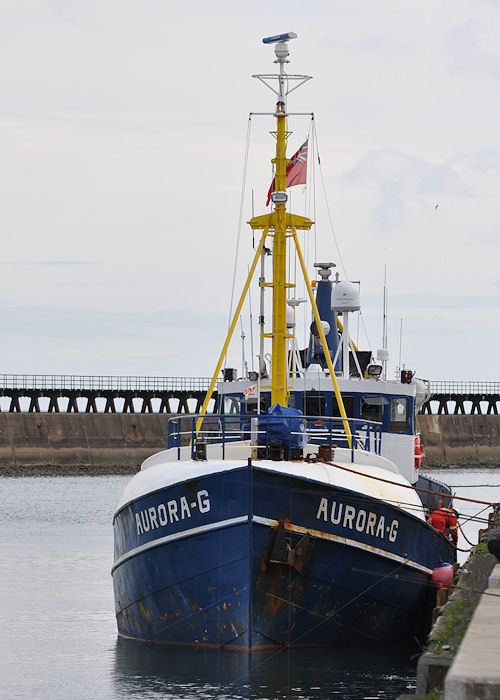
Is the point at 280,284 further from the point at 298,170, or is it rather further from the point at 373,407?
the point at 373,407

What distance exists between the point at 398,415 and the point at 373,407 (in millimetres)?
660

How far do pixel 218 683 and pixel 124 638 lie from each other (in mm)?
3920

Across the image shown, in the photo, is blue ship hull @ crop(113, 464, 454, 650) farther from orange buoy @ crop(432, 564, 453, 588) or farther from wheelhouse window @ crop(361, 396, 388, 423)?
wheelhouse window @ crop(361, 396, 388, 423)

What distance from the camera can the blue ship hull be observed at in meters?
17.0

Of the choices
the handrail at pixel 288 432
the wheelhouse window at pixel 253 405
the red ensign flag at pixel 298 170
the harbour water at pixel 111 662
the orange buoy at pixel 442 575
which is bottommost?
the harbour water at pixel 111 662

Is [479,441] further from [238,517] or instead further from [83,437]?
[238,517]

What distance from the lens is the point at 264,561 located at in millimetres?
16969

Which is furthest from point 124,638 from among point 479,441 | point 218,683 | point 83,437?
point 479,441

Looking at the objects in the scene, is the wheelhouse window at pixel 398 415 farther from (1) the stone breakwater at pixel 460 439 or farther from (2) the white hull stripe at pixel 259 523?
(1) the stone breakwater at pixel 460 439

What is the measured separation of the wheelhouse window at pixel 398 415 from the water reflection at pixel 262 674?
556 cm

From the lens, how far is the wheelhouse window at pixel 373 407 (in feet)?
74.0

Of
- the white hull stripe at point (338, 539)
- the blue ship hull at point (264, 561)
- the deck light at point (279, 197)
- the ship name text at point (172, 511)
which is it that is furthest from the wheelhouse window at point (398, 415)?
the ship name text at point (172, 511)

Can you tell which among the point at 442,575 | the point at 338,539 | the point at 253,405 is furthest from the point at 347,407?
the point at 338,539

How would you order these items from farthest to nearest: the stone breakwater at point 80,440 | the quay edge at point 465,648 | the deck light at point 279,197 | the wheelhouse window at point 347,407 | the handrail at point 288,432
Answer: the stone breakwater at point 80,440, the wheelhouse window at point 347,407, the deck light at point 279,197, the handrail at point 288,432, the quay edge at point 465,648
